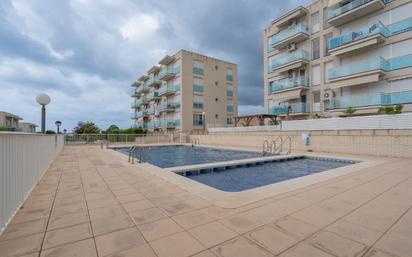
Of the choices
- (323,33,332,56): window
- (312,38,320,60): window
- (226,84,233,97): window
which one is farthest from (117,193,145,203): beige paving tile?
(226,84,233,97): window

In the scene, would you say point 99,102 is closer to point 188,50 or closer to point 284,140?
point 188,50

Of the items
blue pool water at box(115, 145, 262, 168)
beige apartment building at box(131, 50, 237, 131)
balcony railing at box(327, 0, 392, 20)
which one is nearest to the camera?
blue pool water at box(115, 145, 262, 168)

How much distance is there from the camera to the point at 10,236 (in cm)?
261

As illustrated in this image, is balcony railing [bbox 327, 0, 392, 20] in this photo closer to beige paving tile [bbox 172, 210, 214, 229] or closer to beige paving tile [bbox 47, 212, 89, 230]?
beige paving tile [bbox 172, 210, 214, 229]

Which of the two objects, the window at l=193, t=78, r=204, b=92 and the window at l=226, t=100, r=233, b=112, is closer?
the window at l=193, t=78, r=204, b=92

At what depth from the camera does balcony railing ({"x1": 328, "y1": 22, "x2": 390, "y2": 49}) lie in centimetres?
1462

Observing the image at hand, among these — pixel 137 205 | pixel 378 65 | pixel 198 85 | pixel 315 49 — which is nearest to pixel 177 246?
pixel 137 205

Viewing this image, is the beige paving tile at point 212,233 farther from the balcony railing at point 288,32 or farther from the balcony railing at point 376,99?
the balcony railing at point 288,32

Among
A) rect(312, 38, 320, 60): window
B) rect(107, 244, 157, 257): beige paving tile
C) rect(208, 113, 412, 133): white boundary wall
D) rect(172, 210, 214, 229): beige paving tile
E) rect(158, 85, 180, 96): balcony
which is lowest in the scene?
rect(172, 210, 214, 229): beige paving tile

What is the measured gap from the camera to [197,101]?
31406 mm

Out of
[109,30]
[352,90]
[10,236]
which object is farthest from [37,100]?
[352,90]

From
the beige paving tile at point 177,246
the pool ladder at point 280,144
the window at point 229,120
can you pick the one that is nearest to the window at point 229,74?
the window at point 229,120

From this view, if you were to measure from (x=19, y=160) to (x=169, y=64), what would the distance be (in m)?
32.5

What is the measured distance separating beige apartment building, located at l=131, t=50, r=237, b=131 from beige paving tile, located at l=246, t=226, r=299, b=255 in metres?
26.9
